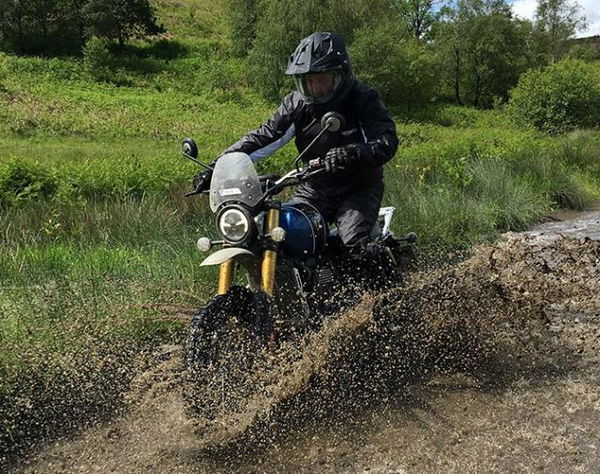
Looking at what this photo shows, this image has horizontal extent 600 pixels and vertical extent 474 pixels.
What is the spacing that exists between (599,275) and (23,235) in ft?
16.6

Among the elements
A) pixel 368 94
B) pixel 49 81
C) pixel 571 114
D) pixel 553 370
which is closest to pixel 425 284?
pixel 553 370

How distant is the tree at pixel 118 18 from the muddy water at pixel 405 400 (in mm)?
46004

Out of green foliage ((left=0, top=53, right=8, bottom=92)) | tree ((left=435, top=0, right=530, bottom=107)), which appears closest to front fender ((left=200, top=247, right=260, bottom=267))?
green foliage ((left=0, top=53, right=8, bottom=92))

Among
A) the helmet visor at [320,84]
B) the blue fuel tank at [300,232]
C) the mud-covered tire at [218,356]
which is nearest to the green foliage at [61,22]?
the helmet visor at [320,84]

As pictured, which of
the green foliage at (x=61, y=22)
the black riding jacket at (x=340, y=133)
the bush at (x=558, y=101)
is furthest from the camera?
the green foliage at (x=61, y=22)

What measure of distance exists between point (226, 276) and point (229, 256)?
19 cm

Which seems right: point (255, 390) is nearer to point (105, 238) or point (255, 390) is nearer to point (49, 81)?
point (105, 238)

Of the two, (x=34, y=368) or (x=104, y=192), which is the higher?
(x=104, y=192)

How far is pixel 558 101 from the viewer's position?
28.3m

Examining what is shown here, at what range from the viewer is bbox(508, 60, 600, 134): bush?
27.6 metres

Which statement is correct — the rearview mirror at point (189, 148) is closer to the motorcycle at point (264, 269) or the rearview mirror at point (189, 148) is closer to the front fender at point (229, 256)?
the motorcycle at point (264, 269)

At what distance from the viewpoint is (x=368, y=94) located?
4.23m

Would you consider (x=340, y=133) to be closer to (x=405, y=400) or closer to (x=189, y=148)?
(x=189, y=148)

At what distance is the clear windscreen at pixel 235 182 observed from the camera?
136 inches
